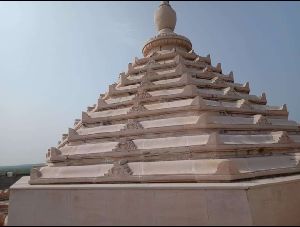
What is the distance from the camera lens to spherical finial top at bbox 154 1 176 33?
13.0m

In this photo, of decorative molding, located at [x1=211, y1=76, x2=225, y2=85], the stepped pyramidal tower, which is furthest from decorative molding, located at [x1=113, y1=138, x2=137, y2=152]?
decorative molding, located at [x1=211, y1=76, x2=225, y2=85]

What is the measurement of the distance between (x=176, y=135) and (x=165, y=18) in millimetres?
7332

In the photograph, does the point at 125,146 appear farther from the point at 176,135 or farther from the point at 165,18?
the point at 165,18

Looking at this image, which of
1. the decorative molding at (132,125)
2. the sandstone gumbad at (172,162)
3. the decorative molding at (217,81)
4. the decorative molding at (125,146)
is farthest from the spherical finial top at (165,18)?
the decorative molding at (125,146)

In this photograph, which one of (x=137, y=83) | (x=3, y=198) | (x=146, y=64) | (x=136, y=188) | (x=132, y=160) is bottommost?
(x=3, y=198)

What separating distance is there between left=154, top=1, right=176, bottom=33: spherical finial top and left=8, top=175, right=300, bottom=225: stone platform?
29.0 feet

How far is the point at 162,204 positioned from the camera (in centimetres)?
591

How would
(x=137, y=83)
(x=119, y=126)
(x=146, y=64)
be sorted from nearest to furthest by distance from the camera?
(x=119, y=126) → (x=137, y=83) → (x=146, y=64)

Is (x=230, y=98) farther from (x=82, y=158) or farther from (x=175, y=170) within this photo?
(x=82, y=158)

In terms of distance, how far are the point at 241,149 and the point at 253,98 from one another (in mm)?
3836

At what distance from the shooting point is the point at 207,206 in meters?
5.63

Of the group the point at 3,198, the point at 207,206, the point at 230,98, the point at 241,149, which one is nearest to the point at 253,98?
the point at 230,98

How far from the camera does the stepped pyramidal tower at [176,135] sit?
22.6 ft

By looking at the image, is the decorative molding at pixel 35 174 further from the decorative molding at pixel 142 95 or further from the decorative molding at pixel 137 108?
the decorative molding at pixel 142 95
